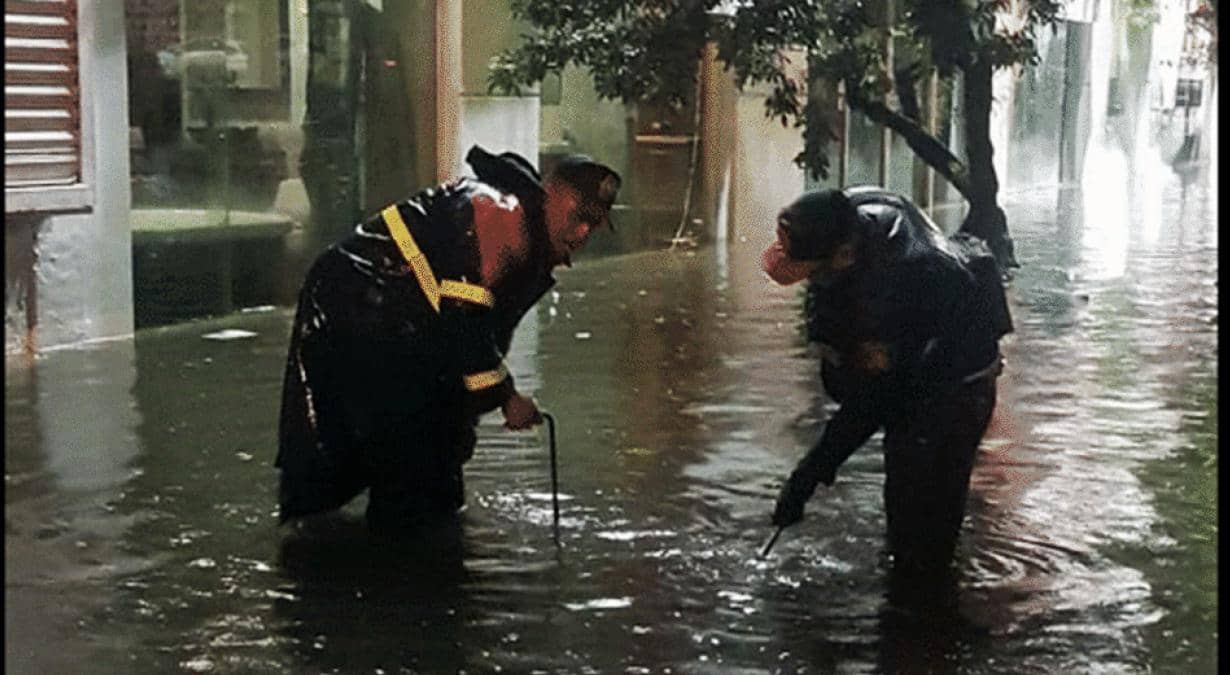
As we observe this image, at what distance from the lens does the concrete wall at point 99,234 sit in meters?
9.87

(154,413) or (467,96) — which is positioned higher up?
(467,96)

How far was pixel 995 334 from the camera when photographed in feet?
18.6

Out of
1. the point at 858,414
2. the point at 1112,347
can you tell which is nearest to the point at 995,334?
the point at 858,414

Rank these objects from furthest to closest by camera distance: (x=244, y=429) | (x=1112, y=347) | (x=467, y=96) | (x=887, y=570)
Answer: (x=467, y=96), (x=1112, y=347), (x=244, y=429), (x=887, y=570)

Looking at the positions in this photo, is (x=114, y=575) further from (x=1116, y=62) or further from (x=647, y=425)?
(x=1116, y=62)

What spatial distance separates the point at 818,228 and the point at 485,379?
3.84 feet

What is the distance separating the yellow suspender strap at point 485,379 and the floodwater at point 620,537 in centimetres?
56

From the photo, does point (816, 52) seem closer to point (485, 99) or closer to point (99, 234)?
point (485, 99)

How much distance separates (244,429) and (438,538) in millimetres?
2246

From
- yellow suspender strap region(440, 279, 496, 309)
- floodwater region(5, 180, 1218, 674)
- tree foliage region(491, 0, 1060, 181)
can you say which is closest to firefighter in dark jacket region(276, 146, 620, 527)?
yellow suspender strap region(440, 279, 496, 309)

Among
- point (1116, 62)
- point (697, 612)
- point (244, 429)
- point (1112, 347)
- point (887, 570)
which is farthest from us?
point (1116, 62)

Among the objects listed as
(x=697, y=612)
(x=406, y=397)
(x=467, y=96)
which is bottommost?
(x=697, y=612)

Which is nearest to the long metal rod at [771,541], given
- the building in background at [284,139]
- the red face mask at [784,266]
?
the red face mask at [784,266]

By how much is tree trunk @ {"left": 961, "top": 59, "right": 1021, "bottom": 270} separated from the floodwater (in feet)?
7.65
